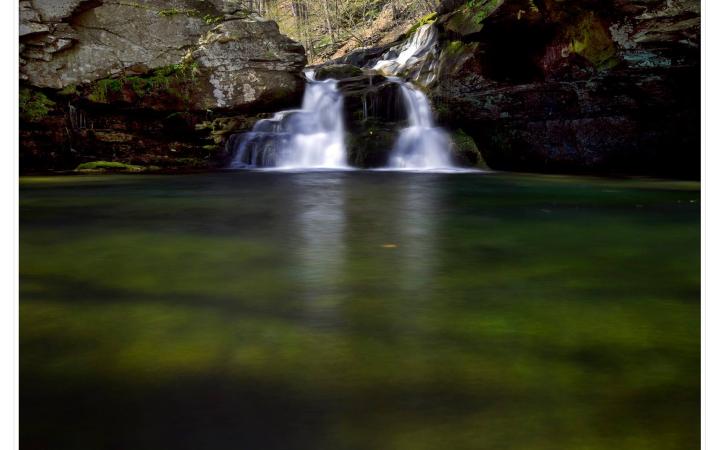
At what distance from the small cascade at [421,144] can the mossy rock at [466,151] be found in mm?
177

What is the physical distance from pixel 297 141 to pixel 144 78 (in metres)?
A: 3.64

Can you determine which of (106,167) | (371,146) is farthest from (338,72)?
(106,167)

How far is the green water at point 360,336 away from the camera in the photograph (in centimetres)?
151

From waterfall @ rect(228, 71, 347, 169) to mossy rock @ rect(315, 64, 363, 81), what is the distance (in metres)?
1.44

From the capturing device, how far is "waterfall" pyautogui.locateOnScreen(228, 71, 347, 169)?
12477 millimetres

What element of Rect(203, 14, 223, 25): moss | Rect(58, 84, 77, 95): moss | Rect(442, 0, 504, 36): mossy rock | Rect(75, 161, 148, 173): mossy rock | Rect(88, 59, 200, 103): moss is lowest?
Rect(75, 161, 148, 173): mossy rock

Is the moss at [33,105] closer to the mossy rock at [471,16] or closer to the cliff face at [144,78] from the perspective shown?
the cliff face at [144,78]

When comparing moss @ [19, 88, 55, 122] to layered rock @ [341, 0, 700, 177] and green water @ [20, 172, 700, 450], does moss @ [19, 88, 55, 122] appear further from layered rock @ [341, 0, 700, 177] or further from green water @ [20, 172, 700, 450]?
layered rock @ [341, 0, 700, 177]

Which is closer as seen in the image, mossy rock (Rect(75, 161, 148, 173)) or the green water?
the green water

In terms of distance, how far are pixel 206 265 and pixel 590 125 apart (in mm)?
9962

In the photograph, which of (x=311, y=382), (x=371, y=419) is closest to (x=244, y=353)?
(x=311, y=382)

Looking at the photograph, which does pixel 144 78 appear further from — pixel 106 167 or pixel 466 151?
pixel 466 151

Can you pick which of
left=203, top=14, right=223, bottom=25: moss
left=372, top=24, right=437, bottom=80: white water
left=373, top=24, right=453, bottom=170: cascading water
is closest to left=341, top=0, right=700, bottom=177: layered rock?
left=373, top=24, right=453, bottom=170: cascading water

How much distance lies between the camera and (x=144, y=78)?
40.6 ft
